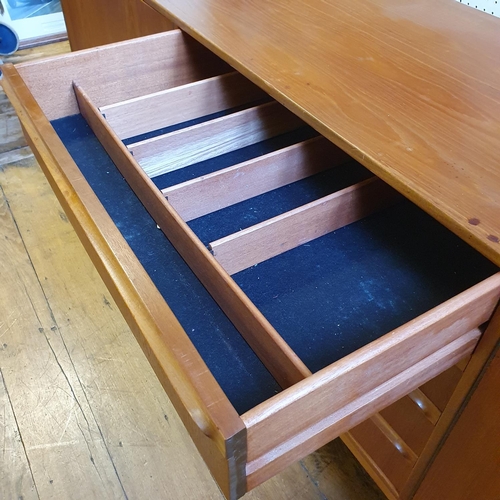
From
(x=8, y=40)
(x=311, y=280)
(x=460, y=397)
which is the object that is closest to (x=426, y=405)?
(x=460, y=397)

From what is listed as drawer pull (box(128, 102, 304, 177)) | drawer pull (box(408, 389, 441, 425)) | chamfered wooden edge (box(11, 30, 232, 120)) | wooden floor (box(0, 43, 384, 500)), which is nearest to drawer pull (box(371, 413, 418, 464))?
drawer pull (box(408, 389, 441, 425))

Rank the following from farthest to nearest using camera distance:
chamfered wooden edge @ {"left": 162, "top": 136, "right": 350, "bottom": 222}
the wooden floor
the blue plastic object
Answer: the blue plastic object
the wooden floor
chamfered wooden edge @ {"left": 162, "top": 136, "right": 350, "bottom": 222}

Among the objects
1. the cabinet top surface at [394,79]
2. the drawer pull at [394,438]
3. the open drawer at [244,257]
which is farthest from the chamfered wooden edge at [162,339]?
the drawer pull at [394,438]

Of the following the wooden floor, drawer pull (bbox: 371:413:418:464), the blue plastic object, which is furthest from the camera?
the blue plastic object

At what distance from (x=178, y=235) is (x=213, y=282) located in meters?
0.09

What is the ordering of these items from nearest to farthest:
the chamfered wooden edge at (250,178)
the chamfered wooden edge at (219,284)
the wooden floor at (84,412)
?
the chamfered wooden edge at (219,284), the chamfered wooden edge at (250,178), the wooden floor at (84,412)

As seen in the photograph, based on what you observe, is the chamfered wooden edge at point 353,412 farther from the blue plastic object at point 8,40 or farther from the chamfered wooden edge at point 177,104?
the blue plastic object at point 8,40

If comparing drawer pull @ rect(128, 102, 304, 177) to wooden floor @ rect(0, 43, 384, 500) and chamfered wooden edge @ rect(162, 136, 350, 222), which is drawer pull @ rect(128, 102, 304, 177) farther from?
wooden floor @ rect(0, 43, 384, 500)

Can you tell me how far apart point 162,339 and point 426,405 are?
1.69 ft

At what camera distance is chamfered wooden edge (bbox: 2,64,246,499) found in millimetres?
472

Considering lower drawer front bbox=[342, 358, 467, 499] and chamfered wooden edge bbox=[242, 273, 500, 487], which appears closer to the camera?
chamfered wooden edge bbox=[242, 273, 500, 487]

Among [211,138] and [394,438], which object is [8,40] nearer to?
[211,138]

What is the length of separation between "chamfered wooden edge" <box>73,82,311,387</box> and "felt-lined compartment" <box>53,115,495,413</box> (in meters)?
0.02

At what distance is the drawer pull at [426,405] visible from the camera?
830 mm
